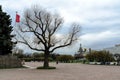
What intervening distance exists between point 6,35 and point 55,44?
796 cm

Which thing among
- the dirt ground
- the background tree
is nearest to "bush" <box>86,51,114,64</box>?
the background tree

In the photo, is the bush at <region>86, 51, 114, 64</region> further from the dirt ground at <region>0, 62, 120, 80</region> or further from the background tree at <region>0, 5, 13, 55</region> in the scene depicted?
the dirt ground at <region>0, 62, 120, 80</region>

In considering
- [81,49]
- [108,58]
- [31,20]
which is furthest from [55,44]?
[81,49]

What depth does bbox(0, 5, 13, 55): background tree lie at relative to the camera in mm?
41969

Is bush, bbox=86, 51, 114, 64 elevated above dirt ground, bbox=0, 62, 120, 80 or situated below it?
above

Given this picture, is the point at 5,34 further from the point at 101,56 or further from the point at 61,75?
the point at 101,56

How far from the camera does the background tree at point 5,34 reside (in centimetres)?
4197

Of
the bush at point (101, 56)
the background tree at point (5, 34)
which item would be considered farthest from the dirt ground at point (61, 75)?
the bush at point (101, 56)

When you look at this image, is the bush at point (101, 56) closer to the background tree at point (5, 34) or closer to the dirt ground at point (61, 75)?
the background tree at point (5, 34)

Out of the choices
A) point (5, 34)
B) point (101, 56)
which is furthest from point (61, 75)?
point (101, 56)

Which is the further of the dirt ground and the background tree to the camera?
the background tree

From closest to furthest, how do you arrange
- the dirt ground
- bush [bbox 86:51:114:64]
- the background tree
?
the dirt ground < the background tree < bush [bbox 86:51:114:64]

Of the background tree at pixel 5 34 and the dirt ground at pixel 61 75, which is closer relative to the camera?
the dirt ground at pixel 61 75

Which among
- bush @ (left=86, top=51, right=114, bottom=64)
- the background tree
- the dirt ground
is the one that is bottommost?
the dirt ground
